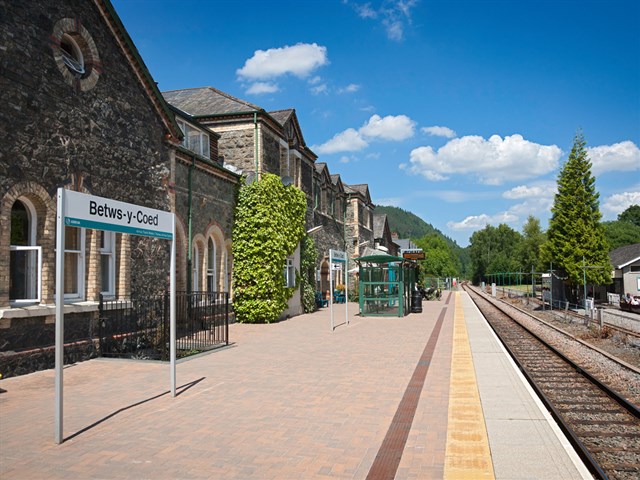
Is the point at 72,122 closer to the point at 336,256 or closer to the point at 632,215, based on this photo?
the point at 336,256

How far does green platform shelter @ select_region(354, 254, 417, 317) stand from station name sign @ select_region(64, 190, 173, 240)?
15.4 meters

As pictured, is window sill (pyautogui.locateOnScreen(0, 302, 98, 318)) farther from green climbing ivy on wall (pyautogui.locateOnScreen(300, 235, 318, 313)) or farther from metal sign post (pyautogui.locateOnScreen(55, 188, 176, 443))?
green climbing ivy on wall (pyautogui.locateOnScreen(300, 235, 318, 313))

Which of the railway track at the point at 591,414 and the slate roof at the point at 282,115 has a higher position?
the slate roof at the point at 282,115

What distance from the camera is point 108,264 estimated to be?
37.5 ft

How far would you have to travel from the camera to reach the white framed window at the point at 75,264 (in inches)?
408

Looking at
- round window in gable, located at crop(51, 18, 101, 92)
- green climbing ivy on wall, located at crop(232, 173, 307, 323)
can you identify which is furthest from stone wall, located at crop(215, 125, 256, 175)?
round window in gable, located at crop(51, 18, 101, 92)

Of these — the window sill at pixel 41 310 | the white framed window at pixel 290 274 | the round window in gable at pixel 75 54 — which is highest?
the round window in gable at pixel 75 54

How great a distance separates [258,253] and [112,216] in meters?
11.8

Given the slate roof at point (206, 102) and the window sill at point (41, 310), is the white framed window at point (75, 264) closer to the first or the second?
the window sill at point (41, 310)

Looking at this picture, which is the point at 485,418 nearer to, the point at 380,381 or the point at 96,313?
the point at 380,381

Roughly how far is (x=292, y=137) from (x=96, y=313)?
47.5ft

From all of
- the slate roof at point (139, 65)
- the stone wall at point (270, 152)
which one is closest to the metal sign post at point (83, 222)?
the slate roof at point (139, 65)

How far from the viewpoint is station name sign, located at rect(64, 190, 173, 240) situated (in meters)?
5.52

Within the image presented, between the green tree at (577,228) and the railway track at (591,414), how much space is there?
54.0ft
